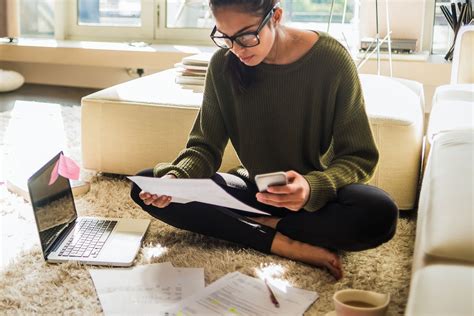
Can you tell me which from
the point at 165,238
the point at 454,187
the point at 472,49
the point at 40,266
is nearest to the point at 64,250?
→ the point at 40,266

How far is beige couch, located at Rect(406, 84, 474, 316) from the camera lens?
0.74m

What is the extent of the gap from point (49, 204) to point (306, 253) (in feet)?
2.13

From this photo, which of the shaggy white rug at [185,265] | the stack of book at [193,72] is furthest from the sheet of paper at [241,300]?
the stack of book at [193,72]

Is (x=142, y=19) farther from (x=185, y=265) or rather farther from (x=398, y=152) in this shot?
(x=185, y=265)

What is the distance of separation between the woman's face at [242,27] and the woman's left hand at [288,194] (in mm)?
287

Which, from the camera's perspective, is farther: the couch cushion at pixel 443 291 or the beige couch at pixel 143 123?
the beige couch at pixel 143 123

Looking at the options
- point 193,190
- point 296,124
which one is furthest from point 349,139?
point 193,190

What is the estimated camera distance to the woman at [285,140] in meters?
1.40

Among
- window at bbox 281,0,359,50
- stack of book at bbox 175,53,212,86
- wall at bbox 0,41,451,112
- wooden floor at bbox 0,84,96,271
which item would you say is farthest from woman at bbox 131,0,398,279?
window at bbox 281,0,359,50

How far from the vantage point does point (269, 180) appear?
3.79ft

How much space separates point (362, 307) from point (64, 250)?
767 millimetres

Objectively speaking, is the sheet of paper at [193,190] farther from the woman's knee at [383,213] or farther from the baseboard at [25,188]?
the baseboard at [25,188]

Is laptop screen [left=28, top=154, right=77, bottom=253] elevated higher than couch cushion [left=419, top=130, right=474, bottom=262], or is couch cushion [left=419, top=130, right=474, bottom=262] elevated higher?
Answer: couch cushion [left=419, top=130, right=474, bottom=262]

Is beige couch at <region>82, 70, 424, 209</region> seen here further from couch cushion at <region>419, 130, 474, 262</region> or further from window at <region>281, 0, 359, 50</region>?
window at <region>281, 0, 359, 50</region>
